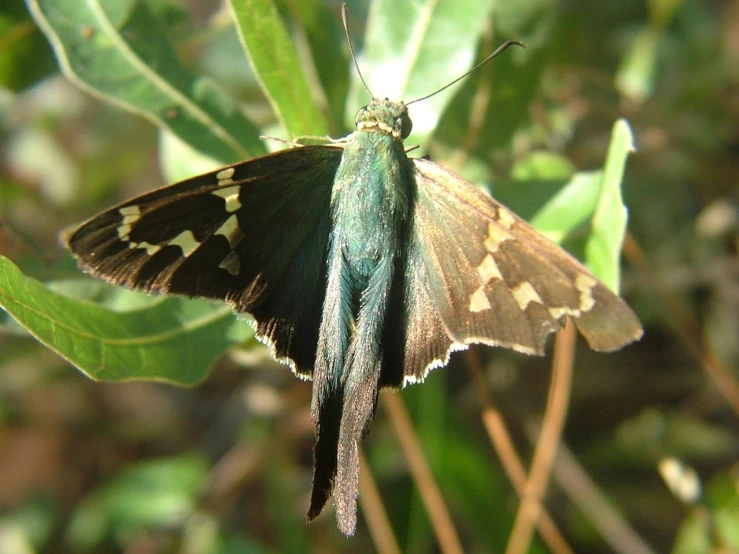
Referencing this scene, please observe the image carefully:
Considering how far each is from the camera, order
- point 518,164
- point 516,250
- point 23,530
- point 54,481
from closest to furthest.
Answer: point 516,250, point 518,164, point 23,530, point 54,481

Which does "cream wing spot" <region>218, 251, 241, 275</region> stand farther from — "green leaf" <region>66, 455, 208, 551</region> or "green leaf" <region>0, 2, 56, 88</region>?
"green leaf" <region>66, 455, 208, 551</region>

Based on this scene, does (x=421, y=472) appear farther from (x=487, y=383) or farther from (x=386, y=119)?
(x=386, y=119)

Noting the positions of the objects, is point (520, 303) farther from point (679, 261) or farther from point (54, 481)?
point (54, 481)

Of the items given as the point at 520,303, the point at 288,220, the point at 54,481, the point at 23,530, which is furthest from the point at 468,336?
the point at 54,481

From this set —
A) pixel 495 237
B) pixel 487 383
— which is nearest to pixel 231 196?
pixel 495 237

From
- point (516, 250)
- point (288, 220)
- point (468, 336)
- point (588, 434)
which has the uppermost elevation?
point (588, 434)

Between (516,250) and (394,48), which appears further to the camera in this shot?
(394,48)
